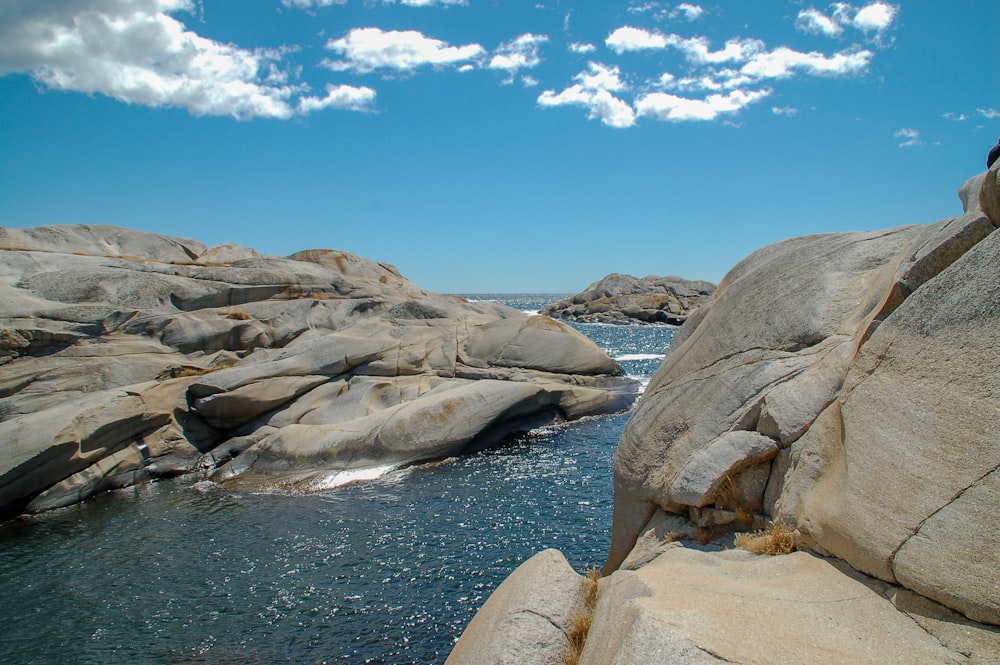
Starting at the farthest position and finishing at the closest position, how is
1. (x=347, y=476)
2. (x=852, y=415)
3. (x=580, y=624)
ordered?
(x=347, y=476) → (x=852, y=415) → (x=580, y=624)

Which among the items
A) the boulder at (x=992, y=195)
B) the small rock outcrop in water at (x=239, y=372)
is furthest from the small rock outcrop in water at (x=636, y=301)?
the boulder at (x=992, y=195)

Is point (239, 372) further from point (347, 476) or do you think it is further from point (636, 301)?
point (636, 301)

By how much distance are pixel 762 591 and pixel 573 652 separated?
2077 mm

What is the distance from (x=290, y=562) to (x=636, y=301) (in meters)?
97.8

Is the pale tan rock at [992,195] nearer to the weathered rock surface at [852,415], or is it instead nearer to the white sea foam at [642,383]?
the weathered rock surface at [852,415]

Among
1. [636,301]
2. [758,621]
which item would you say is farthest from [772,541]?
[636,301]

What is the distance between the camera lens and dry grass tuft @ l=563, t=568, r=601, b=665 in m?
6.46

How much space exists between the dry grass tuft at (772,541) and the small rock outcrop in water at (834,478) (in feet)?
0.48

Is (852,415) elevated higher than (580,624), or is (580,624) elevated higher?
(852,415)

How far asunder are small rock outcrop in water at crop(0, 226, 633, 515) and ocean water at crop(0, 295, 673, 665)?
66.3 inches

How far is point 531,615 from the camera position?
6883 millimetres

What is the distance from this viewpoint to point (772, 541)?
23.8 ft

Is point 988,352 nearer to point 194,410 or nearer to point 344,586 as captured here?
point 344,586

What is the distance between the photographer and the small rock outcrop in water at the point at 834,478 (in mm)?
4973
